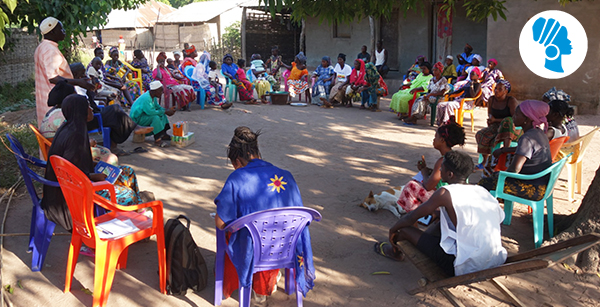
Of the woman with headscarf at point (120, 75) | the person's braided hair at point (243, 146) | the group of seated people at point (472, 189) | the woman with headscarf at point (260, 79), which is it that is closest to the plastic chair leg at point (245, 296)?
the person's braided hair at point (243, 146)

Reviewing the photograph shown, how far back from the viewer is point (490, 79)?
10.5 meters

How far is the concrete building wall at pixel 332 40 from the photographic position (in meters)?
16.6

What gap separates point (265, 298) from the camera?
3193 mm

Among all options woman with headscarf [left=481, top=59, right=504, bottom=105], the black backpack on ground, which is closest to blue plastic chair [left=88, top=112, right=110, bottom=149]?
the black backpack on ground

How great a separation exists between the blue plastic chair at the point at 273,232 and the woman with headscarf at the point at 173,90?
7521 millimetres

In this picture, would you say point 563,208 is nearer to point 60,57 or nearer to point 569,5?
point 60,57

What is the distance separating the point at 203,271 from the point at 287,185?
0.99m

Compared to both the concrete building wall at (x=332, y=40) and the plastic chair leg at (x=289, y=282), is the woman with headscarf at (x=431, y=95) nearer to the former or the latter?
the plastic chair leg at (x=289, y=282)

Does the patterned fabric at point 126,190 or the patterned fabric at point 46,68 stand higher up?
the patterned fabric at point 46,68

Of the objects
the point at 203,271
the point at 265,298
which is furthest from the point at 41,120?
the point at 265,298

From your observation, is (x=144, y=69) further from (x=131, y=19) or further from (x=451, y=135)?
Answer: (x=131, y=19)

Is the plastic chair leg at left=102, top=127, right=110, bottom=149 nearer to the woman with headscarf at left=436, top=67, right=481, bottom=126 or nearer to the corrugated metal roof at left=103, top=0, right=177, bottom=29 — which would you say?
the woman with headscarf at left=436, top=67, right=481, bottom=126

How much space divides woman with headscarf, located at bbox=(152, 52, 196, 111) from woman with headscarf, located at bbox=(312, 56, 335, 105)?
3200 mm

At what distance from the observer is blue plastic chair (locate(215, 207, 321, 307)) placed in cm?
271
